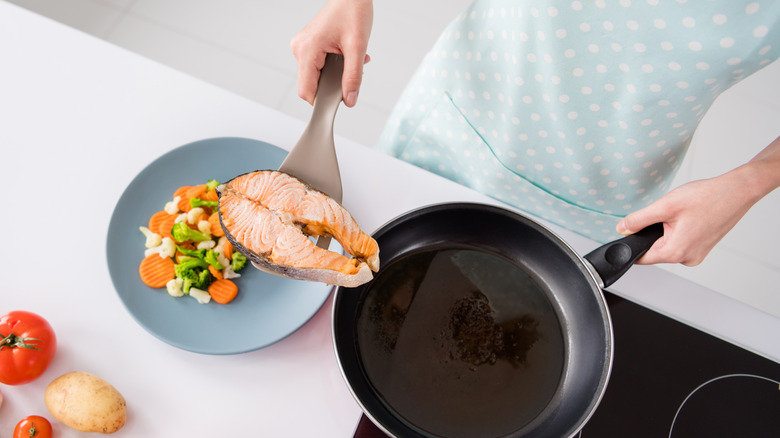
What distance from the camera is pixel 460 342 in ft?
2.23

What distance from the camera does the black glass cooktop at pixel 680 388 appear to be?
0.67 m

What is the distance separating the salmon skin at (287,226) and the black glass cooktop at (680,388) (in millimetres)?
246

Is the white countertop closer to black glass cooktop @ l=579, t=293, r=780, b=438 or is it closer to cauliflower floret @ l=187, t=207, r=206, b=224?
black glass cooktop @ l=579, t=293, r=780, b=438

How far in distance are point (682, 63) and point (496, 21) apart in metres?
0.28

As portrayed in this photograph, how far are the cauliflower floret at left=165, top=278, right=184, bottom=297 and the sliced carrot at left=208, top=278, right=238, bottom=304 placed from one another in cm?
4

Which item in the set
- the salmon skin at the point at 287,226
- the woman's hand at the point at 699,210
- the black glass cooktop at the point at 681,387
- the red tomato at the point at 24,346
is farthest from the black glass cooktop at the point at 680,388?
the red tomato at the point at 24,346

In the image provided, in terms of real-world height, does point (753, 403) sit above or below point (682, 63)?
below

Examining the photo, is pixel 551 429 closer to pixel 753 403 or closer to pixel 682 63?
pixel 753 403

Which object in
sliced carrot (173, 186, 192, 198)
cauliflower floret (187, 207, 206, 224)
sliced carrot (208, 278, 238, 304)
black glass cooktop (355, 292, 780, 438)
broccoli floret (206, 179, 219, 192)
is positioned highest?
black glass cooktop (355, 292, 780, 438)

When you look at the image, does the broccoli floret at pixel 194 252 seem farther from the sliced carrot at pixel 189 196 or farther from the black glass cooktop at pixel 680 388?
the black glass cooktop at pixel 680 388

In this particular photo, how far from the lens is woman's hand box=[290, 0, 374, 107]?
2.27ft

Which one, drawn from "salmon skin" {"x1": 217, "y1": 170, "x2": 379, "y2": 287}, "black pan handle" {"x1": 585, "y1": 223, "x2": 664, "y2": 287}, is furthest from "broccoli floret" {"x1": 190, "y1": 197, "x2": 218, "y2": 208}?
"black pan handle" {"x1": 585, "y1": 223, "x2": 664, "y2": 287}

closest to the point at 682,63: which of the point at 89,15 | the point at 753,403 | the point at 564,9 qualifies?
the point at 564,9

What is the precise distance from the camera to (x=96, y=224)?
771 millimetres
